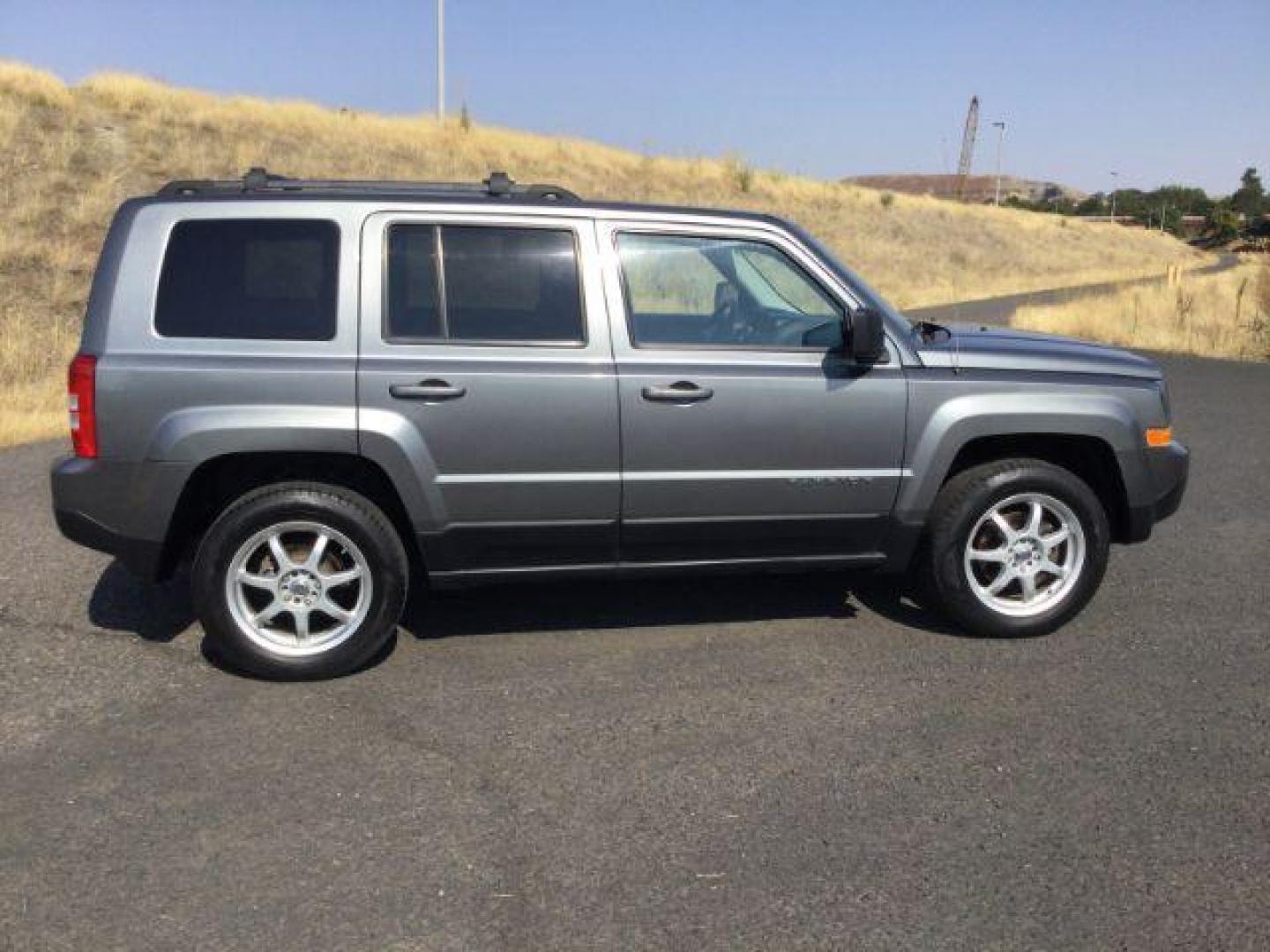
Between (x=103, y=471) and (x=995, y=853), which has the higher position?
(x=103, y=471)

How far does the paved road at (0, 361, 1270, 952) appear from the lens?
283cm

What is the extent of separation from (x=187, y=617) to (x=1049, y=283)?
3660 cm

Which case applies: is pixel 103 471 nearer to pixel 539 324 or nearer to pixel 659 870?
pixel 539 324

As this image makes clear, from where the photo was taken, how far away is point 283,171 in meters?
25.7

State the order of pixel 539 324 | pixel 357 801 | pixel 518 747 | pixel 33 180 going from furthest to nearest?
pixel 33 180, pixel 539 324, pixel 518 747, pixel 357 801

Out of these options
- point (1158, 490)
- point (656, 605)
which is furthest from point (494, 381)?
point (1158, 490)

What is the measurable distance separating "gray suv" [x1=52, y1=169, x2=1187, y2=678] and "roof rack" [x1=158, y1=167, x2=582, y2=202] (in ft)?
0.08

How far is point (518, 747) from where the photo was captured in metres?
3.78

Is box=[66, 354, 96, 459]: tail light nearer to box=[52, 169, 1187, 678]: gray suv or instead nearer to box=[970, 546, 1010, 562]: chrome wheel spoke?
box=[52, 169, 1187, 678]: gray suv

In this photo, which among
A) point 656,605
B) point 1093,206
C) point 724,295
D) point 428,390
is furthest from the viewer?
point 1093,206

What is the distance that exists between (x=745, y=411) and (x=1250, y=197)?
120 meters

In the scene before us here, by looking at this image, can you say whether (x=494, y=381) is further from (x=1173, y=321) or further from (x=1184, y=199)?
(x=1184, y=199)

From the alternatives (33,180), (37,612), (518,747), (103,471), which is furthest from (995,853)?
(33,180)

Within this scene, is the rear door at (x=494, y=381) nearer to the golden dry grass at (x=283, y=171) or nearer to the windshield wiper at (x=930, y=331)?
the windshield wiper at (x=930, y=331)
